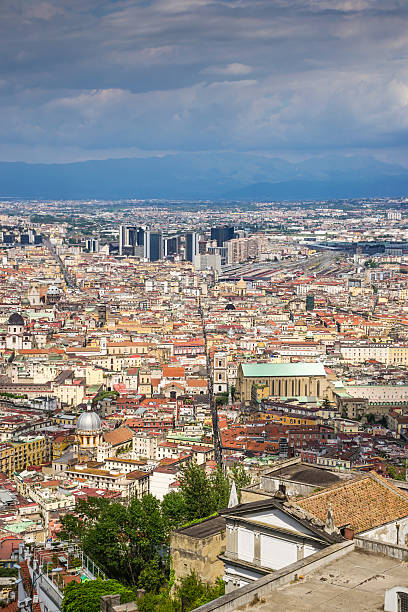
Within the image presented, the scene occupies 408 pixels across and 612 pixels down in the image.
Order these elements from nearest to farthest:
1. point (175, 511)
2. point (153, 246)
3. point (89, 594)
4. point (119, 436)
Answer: point (89, 594), point (175, 511), point (119, 436), point (153, 246)

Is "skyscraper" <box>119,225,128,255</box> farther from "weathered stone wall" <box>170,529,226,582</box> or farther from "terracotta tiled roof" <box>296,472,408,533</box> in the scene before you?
"terracotta tiled roof" <box>296,472,408,533</box>

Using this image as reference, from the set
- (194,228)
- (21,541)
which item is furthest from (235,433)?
(194,228)

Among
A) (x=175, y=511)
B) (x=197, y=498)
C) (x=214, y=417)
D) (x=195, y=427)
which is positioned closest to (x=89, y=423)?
(x=195, y=427)

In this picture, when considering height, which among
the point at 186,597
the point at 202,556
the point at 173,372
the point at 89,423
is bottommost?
the point at 89,423

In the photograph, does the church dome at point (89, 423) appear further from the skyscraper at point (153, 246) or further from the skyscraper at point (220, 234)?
the skyscraper at point (220, 234)

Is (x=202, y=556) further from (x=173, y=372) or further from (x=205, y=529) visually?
(x=173, y=372)

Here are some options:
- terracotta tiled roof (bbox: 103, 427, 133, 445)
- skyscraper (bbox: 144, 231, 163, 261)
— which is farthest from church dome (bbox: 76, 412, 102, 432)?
skyscraper (bbox: 144, 231, 163, 261)

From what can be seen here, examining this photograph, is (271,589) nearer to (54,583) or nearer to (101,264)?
(54,583)
